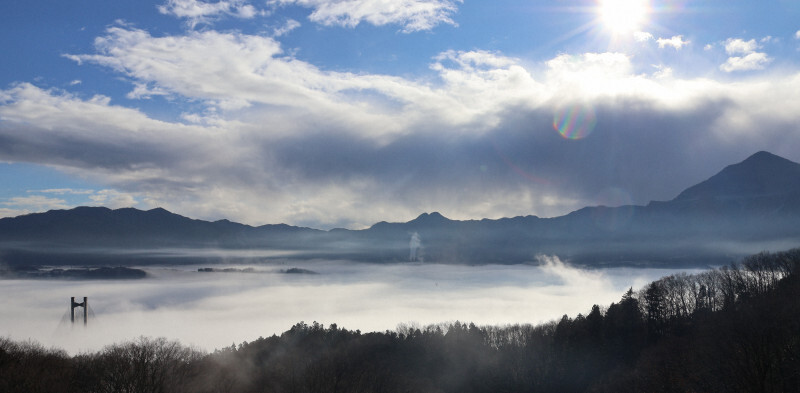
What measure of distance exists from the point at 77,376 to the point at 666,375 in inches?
3020

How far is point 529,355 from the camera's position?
131m

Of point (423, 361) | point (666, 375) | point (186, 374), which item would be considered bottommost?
point (423, 361)

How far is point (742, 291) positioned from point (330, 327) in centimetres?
11005

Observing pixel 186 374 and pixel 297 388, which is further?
pixel 297 388

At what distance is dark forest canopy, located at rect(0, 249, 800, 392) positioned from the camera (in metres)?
62.1

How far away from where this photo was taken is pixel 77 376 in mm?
63344

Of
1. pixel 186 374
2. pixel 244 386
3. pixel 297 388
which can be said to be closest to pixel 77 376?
pixel 186 374

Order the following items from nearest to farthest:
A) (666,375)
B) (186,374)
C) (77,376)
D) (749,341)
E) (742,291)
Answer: (749,341) < (77,376) < (186,374) < (666,375) < (742,291)

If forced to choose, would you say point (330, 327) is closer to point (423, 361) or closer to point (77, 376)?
point (423, 361)

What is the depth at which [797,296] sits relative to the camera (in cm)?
9106

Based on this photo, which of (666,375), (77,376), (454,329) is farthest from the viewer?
(454,329)

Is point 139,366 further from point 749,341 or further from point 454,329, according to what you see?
point 454,329

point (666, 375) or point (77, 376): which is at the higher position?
point (77, 376)

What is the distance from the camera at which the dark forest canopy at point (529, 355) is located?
62062mm
